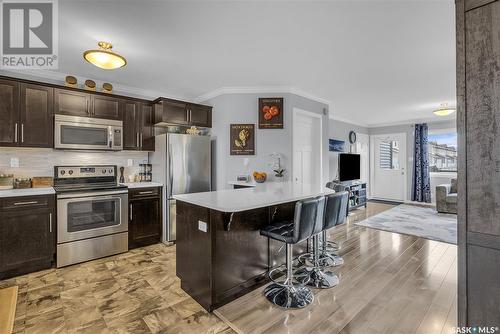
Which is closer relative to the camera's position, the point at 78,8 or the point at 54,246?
the point at 78,8

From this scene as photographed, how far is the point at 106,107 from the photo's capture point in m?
3.60

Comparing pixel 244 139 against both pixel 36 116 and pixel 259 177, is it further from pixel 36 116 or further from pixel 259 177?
pixel 36 116

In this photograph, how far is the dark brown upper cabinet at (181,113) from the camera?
3891 mm

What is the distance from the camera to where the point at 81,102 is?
3.38m

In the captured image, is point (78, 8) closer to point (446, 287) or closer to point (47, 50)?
point (47, 50)

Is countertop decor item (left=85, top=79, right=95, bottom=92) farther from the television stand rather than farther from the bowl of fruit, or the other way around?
the television stand

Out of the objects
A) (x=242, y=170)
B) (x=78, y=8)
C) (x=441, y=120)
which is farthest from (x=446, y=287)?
(x=441, y=120)

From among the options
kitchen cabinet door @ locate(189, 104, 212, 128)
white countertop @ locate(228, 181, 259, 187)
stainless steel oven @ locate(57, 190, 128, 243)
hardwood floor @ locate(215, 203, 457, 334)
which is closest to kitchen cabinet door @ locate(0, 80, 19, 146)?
stainless steel oven @ locate(57, 190, 128, 243)

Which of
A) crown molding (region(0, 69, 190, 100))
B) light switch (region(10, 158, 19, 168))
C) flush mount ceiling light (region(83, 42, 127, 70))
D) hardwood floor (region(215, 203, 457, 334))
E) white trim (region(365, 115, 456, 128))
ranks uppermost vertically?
white trim (region(365, 115, 456, 128))

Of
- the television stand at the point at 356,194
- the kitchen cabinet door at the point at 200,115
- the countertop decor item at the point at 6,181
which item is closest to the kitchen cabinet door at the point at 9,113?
the countertop decor item at the point at 6,181

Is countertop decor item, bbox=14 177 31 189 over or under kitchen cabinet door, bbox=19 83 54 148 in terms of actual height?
under

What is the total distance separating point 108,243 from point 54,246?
59cm

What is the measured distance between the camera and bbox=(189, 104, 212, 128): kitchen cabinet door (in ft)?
13.9

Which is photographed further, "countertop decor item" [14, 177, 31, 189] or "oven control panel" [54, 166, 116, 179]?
"oven control panel" [54, 166, 116, 179]
